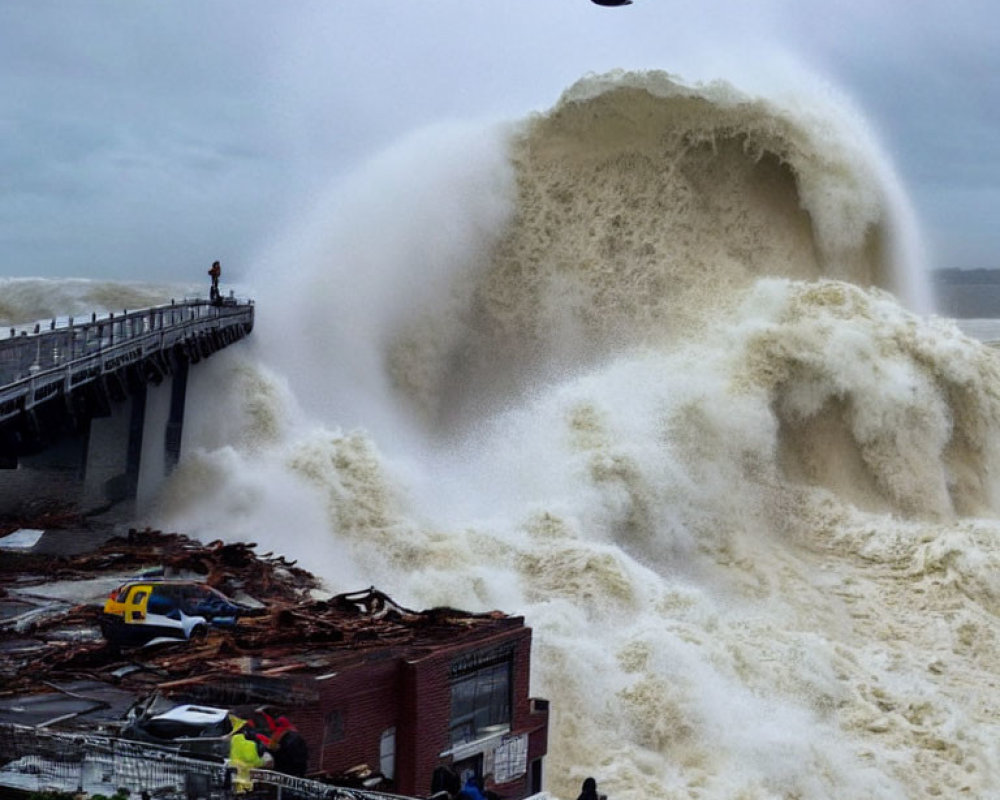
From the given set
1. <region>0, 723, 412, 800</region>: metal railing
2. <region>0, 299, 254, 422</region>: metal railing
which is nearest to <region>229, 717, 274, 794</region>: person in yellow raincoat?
<region>0, 723, 412, 800</region>: metal railing

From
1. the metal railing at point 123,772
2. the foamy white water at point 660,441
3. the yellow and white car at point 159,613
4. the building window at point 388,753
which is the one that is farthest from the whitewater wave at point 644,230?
the metal railing at point 123,772

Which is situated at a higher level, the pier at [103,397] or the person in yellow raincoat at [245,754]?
the pier at [103,397]

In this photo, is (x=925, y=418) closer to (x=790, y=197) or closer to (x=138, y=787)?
(x=790, y=197)

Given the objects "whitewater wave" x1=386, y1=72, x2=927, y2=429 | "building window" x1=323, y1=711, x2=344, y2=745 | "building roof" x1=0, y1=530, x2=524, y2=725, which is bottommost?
"building window" x1=323, y1=711, x2=344, y2=745

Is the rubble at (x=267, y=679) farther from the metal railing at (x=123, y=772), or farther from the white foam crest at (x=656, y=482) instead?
the white foam crest at (x=656, y=482)

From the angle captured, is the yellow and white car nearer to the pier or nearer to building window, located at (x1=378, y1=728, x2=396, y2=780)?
building window, located at (x1=378, y1=728, x2=396, y2=780)
